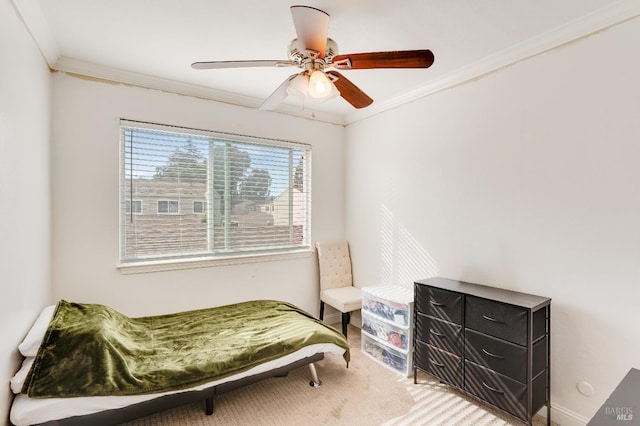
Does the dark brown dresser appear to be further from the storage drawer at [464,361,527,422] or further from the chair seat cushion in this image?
the chair seat cushion

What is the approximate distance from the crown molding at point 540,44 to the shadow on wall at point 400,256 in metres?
1.32

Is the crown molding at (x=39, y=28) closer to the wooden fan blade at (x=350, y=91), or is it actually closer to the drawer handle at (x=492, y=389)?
the wooden fan blade at (x=350, y=91)

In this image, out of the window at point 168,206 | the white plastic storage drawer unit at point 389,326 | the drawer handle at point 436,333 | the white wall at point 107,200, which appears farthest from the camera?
the window at point 168,206

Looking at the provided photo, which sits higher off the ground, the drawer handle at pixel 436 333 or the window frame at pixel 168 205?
the window frame at pixel 168 205

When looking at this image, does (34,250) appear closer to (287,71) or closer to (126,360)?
(126,360)

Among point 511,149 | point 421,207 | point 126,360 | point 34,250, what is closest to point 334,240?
point 421,207

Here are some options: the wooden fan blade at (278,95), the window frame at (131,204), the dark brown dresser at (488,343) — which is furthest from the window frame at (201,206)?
the dark brown dresser at (488,343)

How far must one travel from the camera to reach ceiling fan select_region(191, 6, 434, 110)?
5.04 ft

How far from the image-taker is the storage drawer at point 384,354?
273 centimetres

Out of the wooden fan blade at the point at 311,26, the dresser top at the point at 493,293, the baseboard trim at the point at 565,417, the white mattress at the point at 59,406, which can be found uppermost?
the wooden fan blade at the point at 311,26

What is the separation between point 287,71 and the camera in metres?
2.69

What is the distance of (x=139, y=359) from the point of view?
201 centimetres

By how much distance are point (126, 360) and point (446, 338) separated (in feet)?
7.23

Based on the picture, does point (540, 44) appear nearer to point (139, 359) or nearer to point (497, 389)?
point (497, 389)
